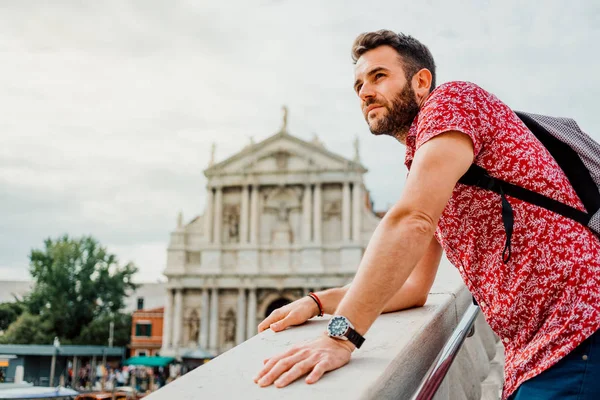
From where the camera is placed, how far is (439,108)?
1.33m

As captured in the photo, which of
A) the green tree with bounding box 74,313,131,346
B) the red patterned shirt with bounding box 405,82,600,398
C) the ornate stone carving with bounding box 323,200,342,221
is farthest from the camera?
the green tree with bounding box 74,313,131,346

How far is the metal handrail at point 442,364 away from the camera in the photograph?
1348 millimetres

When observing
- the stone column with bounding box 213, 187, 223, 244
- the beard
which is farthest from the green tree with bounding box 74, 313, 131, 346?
the beard

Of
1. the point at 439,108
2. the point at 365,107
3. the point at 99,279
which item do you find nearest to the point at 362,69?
the point at 365,107

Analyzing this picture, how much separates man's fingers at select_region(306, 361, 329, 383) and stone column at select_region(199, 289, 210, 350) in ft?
94.2

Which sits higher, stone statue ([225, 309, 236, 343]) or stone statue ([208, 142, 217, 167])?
stone statue ([208, 142, 217, 167])

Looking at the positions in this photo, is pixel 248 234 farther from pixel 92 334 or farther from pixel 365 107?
pixel 365 107

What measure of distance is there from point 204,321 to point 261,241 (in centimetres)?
488

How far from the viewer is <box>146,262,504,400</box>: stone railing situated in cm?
114

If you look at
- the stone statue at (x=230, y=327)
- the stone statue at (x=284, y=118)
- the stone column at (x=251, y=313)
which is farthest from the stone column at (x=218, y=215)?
the stone statue at (x=284, y=118)

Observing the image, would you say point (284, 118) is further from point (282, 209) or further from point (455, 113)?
point (455, 113)

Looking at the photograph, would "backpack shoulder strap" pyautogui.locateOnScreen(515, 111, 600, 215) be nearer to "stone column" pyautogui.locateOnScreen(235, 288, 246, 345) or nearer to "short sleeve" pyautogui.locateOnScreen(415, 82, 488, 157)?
"short sleeve" pyautogui.locateOnScreen(415, 82, 488, 157)

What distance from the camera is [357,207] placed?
2931 cm

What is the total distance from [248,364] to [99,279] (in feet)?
130
